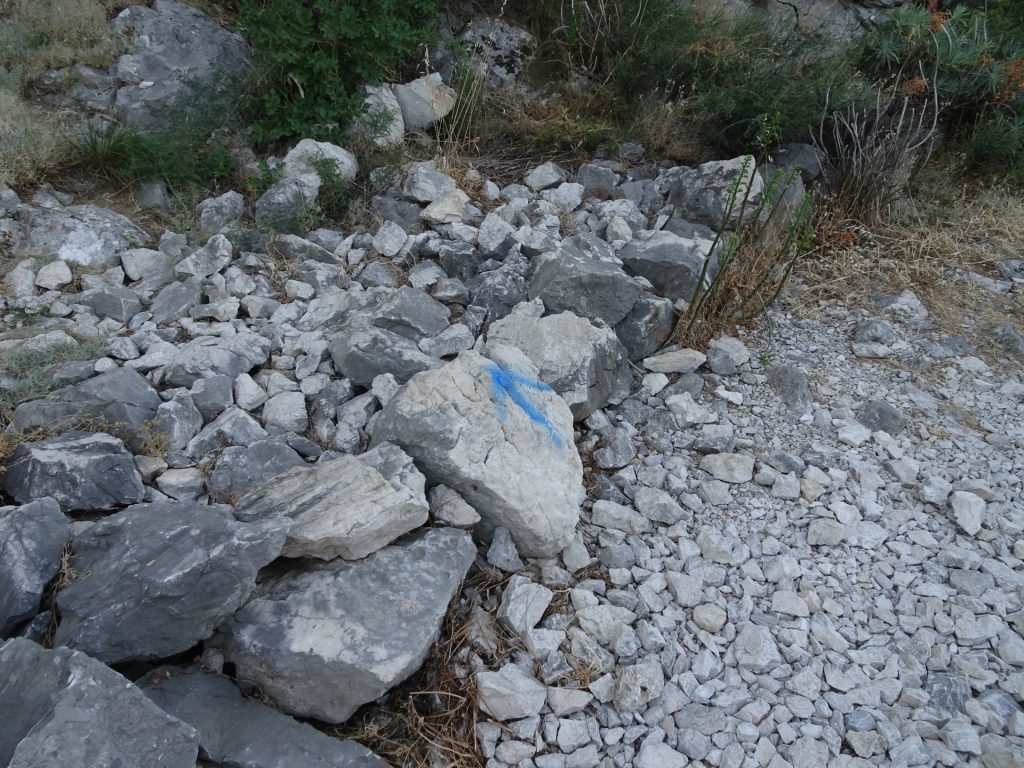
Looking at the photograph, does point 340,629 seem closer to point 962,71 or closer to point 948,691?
point 948,691

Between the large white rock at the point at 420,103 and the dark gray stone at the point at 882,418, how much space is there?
10.6ft

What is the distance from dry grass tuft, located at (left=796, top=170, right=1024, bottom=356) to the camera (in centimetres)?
409

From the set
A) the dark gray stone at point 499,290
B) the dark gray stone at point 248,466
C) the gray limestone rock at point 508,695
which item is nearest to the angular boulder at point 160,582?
the dark gray stone at point 248,466

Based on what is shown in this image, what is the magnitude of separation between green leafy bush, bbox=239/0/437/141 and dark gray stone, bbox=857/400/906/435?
334 cm

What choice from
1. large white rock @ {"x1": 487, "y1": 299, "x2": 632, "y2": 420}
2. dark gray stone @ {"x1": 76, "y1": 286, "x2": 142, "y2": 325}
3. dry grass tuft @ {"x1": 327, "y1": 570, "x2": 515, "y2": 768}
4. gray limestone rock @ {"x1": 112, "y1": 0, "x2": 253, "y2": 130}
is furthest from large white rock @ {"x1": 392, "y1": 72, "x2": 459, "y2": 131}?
dry grass tuft @ {"x1": 327, "y1": 570, "x2": 515, "y2": 768}

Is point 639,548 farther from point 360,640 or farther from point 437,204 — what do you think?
point 437,204

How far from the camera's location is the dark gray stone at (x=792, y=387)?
3344 mm

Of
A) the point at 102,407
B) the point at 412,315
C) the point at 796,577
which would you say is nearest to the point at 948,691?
the point at 796,577

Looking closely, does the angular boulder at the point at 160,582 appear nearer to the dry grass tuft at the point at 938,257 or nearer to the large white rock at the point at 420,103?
the dry grass tuft at the point at 938,257

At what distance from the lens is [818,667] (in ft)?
7.63

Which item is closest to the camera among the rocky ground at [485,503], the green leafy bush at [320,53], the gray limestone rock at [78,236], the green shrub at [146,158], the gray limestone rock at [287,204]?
the rocky ground at [485,503]

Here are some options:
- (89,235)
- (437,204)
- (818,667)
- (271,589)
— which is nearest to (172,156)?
(89,235)

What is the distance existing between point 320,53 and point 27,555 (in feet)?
10.9

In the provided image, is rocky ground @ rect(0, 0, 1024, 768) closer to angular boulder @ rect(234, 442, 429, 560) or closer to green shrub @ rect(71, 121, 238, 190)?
angular boulder @ rect(234, 442, 429, 560)
